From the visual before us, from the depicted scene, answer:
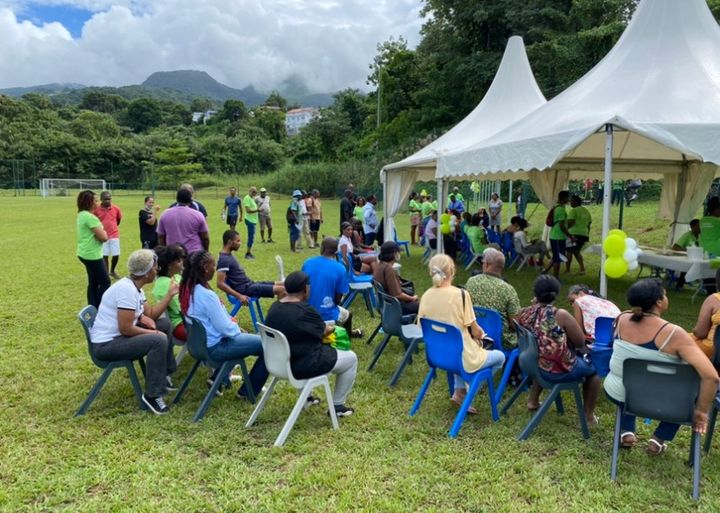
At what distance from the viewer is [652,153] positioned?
9820 millimetres

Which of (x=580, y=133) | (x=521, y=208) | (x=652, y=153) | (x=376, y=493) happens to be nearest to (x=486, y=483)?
(x=376, y=493)

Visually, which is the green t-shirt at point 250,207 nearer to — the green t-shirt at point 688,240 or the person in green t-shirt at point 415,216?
the person in green t-shirt at point 415,216

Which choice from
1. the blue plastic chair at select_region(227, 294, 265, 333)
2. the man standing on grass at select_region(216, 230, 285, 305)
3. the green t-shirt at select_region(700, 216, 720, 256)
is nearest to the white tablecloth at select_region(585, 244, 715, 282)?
the green t-shirt at select_region(700, 216, 720, 256)

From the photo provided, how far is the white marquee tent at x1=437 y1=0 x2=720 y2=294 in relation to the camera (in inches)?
220

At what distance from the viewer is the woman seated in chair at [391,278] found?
17.6ft

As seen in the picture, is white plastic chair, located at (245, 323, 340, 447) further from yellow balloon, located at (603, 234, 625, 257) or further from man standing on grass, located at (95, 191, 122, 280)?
man standing on grass, located at (95, 191, 122, 280)

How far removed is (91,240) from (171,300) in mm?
2422

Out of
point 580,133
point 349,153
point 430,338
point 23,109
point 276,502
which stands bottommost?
point 276,502

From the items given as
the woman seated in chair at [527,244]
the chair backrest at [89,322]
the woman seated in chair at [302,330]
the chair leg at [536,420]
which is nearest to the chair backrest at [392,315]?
the woman seated in chair at [302,330]

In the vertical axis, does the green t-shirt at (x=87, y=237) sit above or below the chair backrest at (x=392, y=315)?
above

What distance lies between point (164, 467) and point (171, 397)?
3.81ft

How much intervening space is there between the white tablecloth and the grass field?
3886 mm

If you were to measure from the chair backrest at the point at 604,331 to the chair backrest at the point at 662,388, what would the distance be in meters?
0.88

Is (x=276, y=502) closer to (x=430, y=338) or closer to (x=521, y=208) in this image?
(x=430, y=338)
